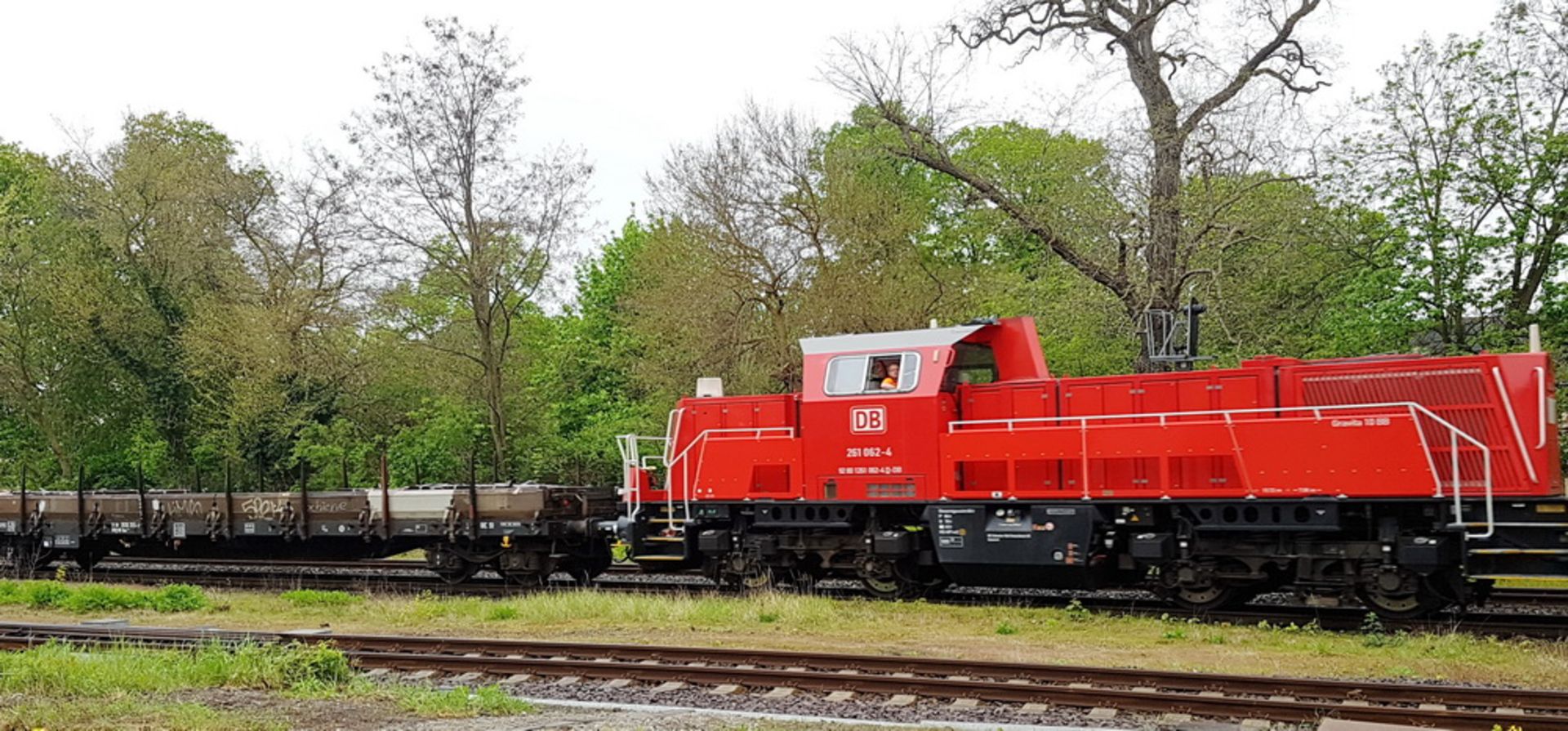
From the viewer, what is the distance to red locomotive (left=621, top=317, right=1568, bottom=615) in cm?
1227

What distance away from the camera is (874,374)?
15570 mm

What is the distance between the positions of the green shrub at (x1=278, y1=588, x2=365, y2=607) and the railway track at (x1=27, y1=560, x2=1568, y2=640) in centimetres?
137

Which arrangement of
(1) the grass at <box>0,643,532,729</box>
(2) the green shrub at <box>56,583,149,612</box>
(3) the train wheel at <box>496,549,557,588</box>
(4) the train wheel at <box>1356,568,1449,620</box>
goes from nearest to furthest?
(1) the grass at <box>0,643,532,729</box>
(4) the train wheel at <box>1356,568,1449,620</box>
(2) the green shrub at <box>56,583,149,612</box>
(3) the train wheel at <box>496,549,557,588</box>

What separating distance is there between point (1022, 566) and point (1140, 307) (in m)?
7.99

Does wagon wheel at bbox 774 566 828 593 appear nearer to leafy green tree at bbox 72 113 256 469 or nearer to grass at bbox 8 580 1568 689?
grass at bbox 8 580 1568 689

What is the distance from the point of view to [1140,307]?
20984 mm

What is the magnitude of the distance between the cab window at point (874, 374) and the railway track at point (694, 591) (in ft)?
9.20

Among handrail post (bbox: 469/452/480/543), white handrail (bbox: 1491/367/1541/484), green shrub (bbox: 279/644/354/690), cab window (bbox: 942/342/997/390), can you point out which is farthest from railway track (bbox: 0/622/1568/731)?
handrail post (bbox: 469/452/480/543)

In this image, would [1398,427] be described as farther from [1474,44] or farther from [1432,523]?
[1474,44]

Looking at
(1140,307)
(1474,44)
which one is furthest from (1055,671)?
(1474,44)

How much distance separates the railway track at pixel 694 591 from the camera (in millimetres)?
12844

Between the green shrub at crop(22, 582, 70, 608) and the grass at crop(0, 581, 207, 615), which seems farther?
the green shrub at crop(22, 582, 70, 608)

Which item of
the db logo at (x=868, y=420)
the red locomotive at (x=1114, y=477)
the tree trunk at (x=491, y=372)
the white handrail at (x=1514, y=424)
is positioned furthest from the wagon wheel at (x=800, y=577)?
the tree trunk at (x=491, y=372)

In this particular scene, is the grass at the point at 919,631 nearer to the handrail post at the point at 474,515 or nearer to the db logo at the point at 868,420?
the handrail post at the point at 474,515
